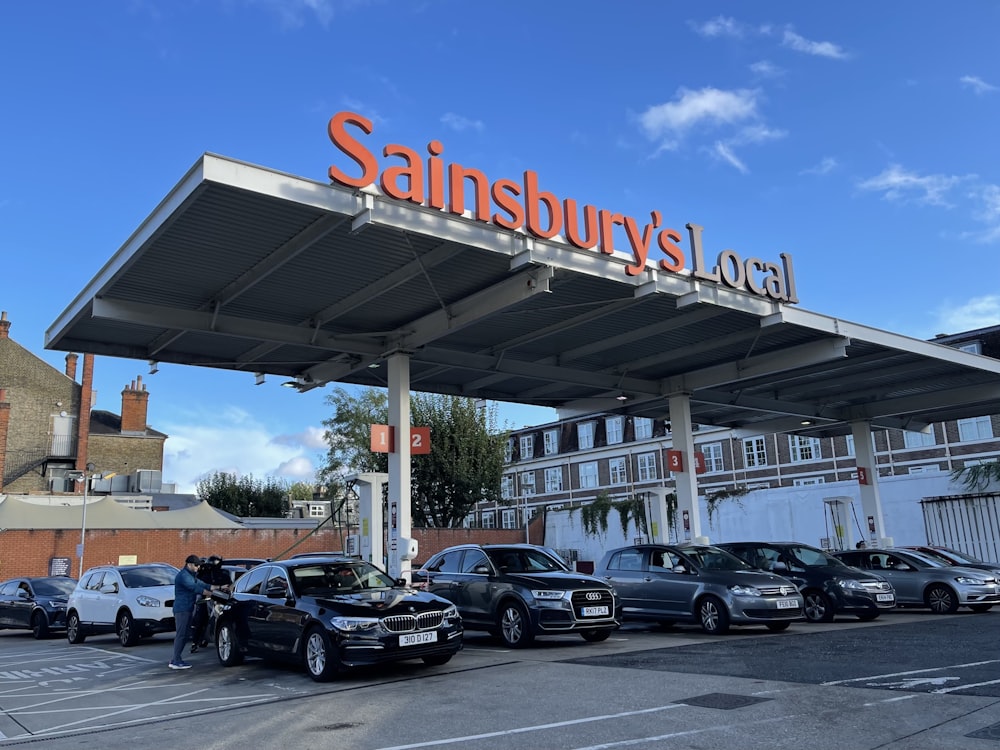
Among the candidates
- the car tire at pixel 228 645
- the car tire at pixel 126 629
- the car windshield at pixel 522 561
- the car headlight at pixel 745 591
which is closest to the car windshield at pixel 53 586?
the car tire at pixel 126 629

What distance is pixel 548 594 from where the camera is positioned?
12.9 meters

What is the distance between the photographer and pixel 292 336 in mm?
16453

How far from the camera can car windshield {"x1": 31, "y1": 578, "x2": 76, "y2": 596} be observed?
20625 millimetres

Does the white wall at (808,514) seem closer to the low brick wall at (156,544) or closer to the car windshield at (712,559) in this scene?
the low brick wall at (156,544)

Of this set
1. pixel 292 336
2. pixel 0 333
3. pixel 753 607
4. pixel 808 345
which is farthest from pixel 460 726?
pixel 0 333

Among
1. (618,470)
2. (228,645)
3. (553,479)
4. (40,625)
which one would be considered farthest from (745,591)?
(553,479)

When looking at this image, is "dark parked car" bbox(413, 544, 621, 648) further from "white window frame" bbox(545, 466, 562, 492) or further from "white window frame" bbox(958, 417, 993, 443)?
"white window frame" bbox(545, 466, 562, 492)

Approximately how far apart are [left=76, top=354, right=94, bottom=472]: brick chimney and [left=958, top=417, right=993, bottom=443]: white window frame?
46765 millimetres

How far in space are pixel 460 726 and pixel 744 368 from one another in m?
14.8

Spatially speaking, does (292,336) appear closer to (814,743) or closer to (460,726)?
(460,726)

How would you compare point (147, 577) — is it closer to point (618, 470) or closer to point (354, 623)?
point (354, 623)

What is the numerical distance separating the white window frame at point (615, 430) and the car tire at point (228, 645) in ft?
165

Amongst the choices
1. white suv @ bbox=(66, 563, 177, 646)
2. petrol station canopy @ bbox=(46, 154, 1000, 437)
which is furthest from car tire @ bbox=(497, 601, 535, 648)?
white suv @ bbox=(66, 563, 177, 646)

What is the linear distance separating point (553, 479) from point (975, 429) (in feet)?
100
